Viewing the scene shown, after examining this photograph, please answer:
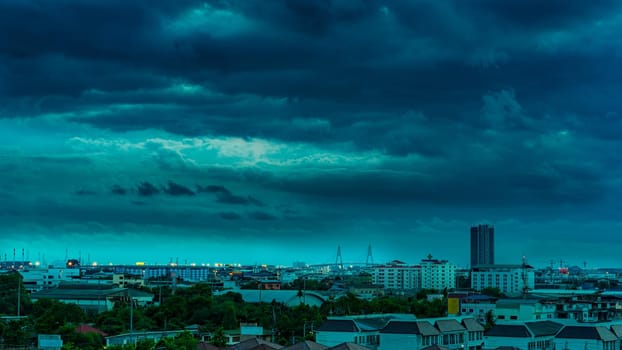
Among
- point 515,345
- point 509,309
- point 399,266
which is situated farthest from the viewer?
point 399,266

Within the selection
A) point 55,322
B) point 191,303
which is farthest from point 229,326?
point 55,322

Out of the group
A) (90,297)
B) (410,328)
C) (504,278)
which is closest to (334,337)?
(410,328)

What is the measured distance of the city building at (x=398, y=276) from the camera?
99.4 m

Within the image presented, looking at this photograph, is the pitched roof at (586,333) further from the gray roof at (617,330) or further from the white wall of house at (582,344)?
the gray roof at (617,330)

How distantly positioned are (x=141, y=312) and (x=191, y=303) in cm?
326

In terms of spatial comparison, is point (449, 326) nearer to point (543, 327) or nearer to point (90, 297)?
point (543, 327)

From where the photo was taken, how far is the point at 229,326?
4094 centimetres

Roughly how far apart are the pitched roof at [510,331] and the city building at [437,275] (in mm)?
67371

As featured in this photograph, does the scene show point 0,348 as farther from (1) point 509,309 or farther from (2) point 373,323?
(1) point 509,309

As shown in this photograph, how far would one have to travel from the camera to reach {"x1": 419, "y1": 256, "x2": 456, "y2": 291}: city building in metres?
96.7

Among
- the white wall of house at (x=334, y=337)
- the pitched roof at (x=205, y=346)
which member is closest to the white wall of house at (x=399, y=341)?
the white wall of house at (x=334, y=337)

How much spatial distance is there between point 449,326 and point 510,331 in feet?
7.46

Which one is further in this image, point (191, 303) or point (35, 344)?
point (191, 303)

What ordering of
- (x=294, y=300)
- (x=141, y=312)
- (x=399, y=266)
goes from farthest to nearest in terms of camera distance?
1. (x=399, y=266)
2. (x=294, y=300)
3. (x=141, y=312)
